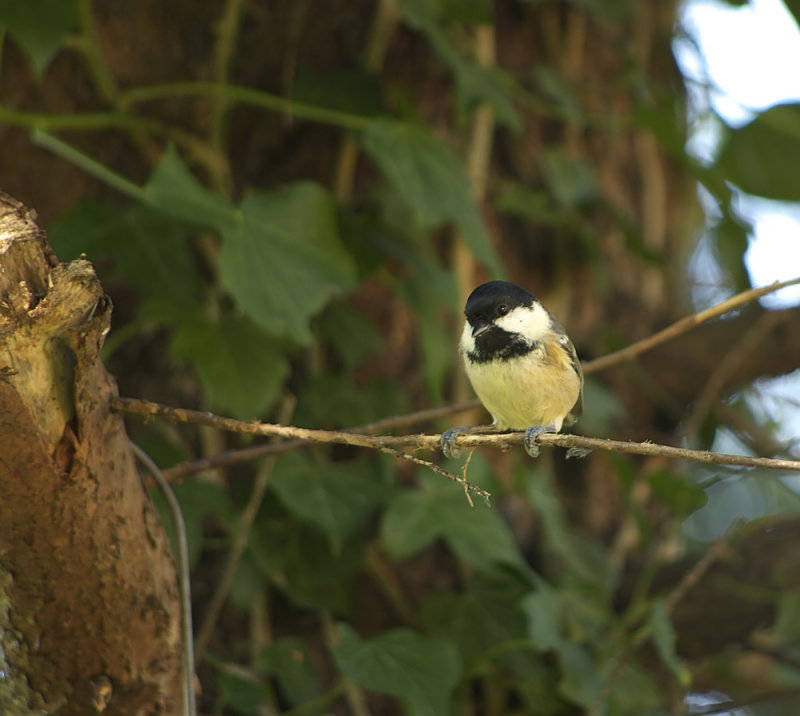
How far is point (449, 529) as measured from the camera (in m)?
2.24

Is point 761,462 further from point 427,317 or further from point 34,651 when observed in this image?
point 427,317

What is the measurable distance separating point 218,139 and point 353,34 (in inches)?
22.3

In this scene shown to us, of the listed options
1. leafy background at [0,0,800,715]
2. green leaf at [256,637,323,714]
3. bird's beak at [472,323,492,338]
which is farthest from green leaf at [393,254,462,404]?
green leaf at [256,637,323,714]

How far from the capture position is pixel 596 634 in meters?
2.46

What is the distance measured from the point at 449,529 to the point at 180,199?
1066mm

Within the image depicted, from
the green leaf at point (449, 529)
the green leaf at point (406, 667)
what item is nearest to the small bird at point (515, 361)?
the green leaf at point (449, 529)

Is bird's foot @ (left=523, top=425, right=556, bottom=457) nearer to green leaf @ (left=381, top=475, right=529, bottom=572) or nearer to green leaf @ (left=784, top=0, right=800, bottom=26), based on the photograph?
green leaf @ (left=381, top=475, right=529, bottom=572)

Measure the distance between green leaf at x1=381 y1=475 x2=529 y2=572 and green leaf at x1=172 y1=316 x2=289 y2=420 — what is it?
1.46 feet

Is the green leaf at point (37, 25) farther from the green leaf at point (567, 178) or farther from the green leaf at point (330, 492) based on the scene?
the green leaf at point (567, 178)

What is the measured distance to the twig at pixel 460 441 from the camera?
3.61 ft

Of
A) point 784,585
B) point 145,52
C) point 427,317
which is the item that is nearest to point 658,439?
point 784,585

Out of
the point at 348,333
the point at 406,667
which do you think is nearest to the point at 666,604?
the point at 406,667

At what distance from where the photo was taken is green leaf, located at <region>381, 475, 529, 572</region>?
220 centimetres

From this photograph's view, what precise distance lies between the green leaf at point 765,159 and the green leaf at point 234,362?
1496mm
